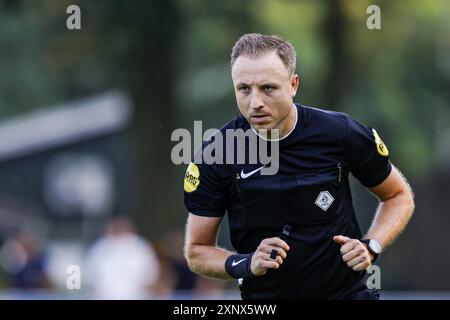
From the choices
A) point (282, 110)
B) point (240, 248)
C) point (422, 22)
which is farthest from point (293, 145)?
point (422, 22)

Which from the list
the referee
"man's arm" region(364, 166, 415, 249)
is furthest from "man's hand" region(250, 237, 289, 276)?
"man's arm" region(364, 166, 415, 249)

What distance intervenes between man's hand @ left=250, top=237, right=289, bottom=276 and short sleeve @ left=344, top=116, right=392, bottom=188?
0.77m

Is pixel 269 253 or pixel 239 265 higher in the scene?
pixel 269 253

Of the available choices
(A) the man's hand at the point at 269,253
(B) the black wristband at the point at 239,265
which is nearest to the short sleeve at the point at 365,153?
(A) the man's hand at the point at 269,253

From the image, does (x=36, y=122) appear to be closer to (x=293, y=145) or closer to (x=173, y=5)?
(x=173, y=5)

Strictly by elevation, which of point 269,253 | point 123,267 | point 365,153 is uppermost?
point 365,153

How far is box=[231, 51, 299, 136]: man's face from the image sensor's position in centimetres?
696

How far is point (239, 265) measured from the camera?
23.2 feet

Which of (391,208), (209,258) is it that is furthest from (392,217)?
(209,258)

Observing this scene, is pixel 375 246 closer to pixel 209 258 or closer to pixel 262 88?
pixel 209 258

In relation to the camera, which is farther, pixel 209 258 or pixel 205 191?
pixel 209 258

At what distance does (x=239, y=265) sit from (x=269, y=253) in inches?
13.1

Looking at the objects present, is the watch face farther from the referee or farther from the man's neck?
the man's neck

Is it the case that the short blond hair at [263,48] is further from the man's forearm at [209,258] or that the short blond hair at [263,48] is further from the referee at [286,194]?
the man's forearm at [209,258]
